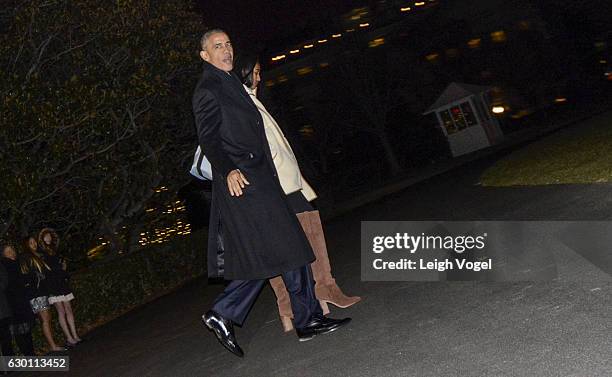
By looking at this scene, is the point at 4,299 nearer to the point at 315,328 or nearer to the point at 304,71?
the point at 315,328

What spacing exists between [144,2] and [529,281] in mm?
13632

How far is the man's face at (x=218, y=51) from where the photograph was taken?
5895 millimetres

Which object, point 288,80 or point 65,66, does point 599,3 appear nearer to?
point 288,80

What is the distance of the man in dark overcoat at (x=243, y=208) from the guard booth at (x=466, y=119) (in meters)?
29.4

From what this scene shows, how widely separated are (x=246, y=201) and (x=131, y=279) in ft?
38.7

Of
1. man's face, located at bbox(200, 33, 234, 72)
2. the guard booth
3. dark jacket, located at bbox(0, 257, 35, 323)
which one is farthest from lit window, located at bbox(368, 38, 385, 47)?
man's face, located at bbox(200, 33, 234, 72)

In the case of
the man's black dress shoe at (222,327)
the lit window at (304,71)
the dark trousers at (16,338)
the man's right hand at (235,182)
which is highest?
the lit window at (304,71)

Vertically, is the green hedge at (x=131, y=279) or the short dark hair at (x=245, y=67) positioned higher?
the short dark hair at (x=245, y=67)

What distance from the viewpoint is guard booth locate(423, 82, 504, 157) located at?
113 ft

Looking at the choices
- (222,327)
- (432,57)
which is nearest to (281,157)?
(222,327)

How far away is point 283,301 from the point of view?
662 cm

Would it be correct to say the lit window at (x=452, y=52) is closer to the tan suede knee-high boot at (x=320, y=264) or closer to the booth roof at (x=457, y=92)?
the booth roof at (x=457, y=92)

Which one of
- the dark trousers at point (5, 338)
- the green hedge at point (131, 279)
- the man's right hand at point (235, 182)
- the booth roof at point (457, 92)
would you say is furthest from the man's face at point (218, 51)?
the booth roof at point (457, 92)

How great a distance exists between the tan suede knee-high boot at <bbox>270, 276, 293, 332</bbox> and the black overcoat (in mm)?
751
